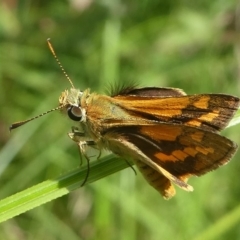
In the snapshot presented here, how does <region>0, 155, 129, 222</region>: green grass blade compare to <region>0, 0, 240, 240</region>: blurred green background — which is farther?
<region>0, 0, 240, 240</region>: blurred green background

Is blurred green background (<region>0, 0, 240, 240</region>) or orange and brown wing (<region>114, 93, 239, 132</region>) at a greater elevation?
orange and brown wing (<region>114, 93, 239, 132</region>)

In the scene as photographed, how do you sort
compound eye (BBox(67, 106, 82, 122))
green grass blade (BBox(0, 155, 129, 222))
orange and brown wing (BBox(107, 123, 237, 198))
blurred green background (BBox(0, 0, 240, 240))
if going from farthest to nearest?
blurred green background (BBox(0, 0, 240, 240)) < compound eye (BBox(67, 106, 82, 122)) < orange and brown wing (BBox(107, 123, 237, 198)) < green grass blade (BBox(0, 155, 129, 222))

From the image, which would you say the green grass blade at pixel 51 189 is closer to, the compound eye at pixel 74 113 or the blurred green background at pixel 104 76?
the compound eye at pixel 74 113

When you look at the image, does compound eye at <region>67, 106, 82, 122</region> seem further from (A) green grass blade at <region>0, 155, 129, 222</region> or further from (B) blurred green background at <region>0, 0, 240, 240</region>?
(B) blurred green background at <region>0, 0, 240, 240</region>

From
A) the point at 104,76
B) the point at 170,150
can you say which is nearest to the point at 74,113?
the point at 170,150

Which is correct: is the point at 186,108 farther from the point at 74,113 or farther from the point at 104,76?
the point at 104,76

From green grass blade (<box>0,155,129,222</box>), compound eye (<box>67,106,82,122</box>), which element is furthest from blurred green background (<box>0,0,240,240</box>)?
green grass blade (<box>0,155,129,222</box>)
